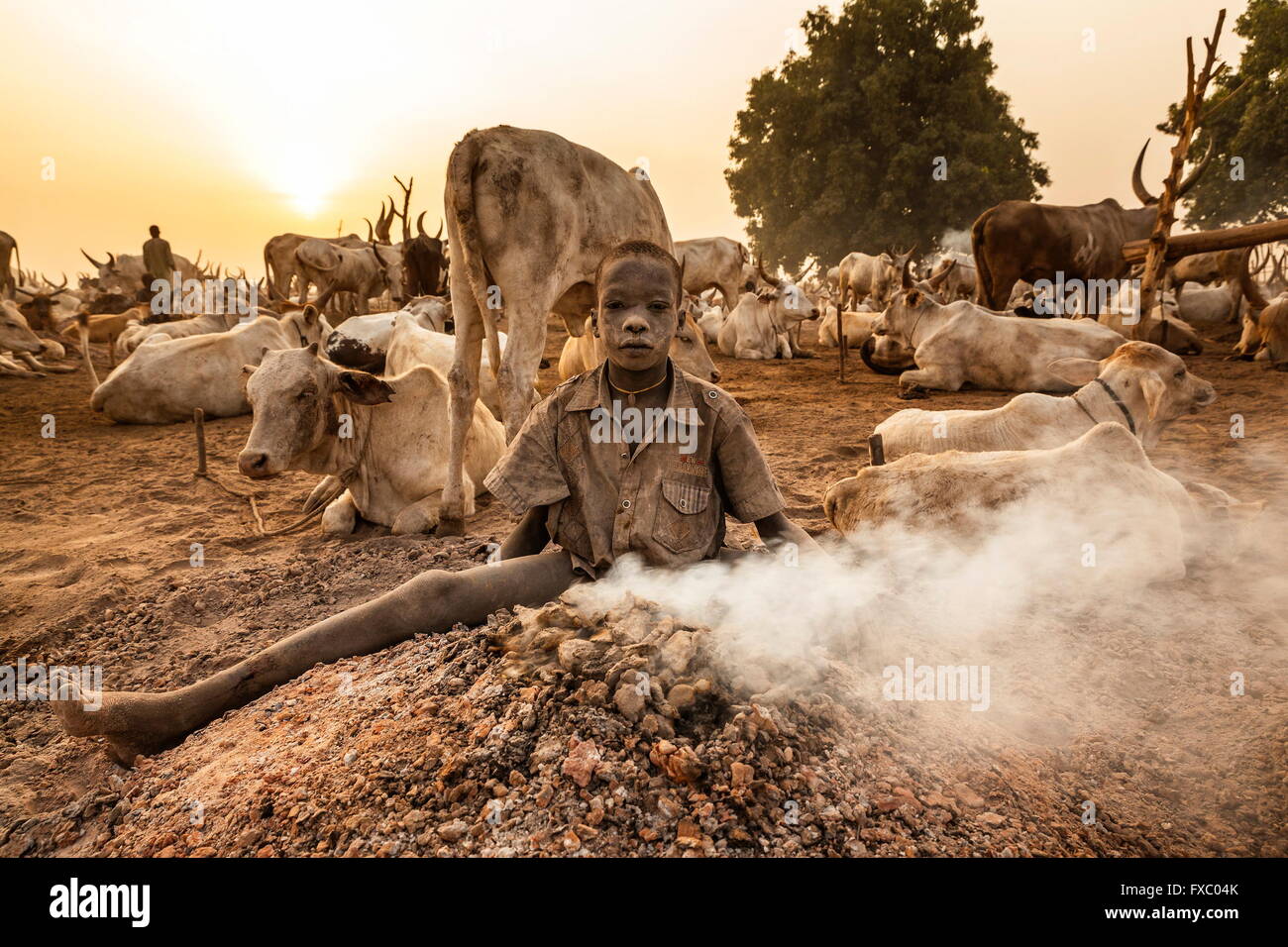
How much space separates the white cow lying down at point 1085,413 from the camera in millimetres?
4500

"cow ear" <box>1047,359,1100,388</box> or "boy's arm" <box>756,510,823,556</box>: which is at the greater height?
"cow ear" <box>1047,359,1100,388</box>

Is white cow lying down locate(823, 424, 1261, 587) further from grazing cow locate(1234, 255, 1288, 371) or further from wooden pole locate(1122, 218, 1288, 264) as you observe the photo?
grazing cow locate(1234, 255, 1288, 371)

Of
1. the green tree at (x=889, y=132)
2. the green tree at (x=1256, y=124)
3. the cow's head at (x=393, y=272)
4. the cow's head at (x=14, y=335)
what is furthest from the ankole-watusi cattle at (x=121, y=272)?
the green tree at (x=1256, y=124)

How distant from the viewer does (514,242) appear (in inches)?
172

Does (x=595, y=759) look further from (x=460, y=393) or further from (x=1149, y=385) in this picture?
(x=1149, y=385)

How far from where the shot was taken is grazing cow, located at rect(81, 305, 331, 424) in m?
8.36

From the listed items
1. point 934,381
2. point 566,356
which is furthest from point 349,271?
point 934,381

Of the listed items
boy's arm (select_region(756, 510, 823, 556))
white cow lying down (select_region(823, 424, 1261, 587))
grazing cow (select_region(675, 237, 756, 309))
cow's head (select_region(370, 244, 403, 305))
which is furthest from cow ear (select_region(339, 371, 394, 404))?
cow's head (select_region(370, 244, 403, 305))

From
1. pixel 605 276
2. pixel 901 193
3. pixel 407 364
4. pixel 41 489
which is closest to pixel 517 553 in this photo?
pixel 605 276

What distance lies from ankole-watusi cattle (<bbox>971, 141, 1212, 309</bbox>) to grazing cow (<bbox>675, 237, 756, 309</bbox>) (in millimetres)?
5989

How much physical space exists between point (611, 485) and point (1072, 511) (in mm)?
2237

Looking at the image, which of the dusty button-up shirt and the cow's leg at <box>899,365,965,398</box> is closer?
the dusty button-up shirt

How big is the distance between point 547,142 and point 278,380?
7.55ft

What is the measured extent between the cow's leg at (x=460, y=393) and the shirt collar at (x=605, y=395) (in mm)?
1908
